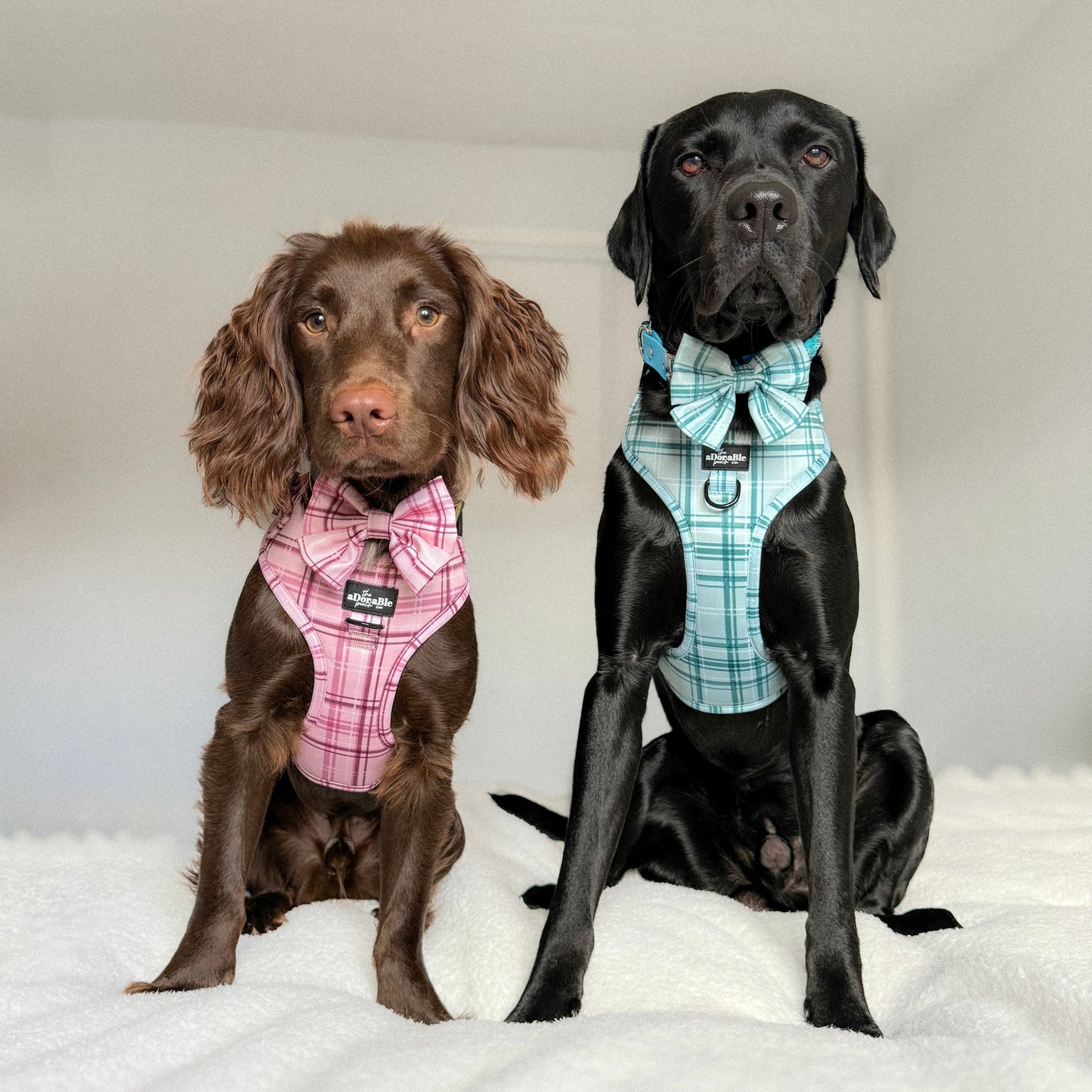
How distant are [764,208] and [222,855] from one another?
3.86 ft

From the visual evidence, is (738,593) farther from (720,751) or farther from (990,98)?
(990,98)

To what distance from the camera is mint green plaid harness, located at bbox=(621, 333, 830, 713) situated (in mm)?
1719

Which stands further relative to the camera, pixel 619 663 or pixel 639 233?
pixel 639 233

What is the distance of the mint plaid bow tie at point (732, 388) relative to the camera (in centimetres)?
174

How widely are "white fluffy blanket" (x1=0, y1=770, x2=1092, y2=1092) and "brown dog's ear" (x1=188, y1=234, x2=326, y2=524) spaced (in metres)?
0.69

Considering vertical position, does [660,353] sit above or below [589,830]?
above

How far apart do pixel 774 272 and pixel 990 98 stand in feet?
8.95

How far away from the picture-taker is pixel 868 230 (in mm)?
1906

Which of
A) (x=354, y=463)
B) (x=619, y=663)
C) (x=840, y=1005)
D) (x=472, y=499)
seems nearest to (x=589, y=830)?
(x=619, y=663)

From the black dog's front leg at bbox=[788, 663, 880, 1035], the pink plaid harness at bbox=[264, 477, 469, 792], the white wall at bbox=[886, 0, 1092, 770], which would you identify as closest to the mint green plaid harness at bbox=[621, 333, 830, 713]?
the black dog's front leg at bbox=[788, 663, 880, 1035]

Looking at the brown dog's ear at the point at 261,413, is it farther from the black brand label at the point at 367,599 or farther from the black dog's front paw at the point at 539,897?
the black dog's front paw at the point at 539,897

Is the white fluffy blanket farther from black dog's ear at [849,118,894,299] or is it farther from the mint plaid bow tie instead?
black dog's ear at [849,118,894,299]

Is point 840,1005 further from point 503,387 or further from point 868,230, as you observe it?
point 868,230

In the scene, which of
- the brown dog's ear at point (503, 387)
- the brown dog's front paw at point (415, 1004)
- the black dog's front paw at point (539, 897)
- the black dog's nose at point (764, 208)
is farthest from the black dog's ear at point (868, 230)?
the brown dog's front paw at point (415, 1004)
